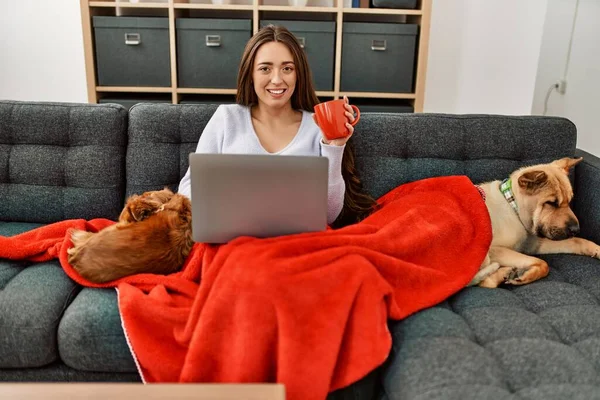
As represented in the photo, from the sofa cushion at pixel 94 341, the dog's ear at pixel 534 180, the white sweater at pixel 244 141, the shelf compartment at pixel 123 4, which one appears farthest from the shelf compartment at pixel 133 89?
the dog's ear at pixel 534 180

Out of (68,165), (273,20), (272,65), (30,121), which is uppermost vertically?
(273,20)

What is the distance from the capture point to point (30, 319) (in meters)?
1.45

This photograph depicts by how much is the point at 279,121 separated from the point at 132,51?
1.43 m

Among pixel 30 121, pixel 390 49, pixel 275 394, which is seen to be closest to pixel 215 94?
pixel 390 49

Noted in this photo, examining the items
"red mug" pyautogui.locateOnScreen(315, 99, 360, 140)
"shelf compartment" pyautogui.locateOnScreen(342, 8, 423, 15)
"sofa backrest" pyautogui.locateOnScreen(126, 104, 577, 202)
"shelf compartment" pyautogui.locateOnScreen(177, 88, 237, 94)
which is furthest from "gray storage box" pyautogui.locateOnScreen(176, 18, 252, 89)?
"red mug" pyautogui.locateOnScreen(315, 99, 360, 140)

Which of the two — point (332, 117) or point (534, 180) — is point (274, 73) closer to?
point (332, 117)

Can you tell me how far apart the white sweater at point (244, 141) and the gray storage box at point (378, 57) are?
119 centimetres

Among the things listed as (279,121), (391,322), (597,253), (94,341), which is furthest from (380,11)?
(94,341)

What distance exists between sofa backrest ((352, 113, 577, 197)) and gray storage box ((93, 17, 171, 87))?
57.6 inches

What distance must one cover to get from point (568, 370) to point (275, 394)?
0.67 metres

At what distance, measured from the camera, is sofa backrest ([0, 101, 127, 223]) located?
2043 mm

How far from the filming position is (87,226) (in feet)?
6.11

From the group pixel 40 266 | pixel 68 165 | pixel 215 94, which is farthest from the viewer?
pixel 215 94

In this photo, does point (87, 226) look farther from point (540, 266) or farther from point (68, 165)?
point (540, 266)
